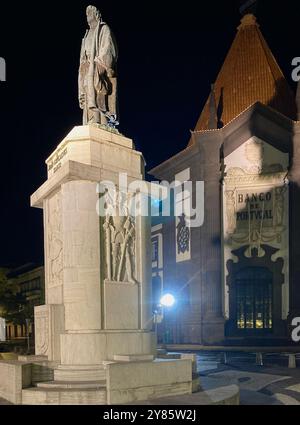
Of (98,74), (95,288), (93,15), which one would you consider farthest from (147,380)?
(93,15)

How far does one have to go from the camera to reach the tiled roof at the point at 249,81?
41.7 metres

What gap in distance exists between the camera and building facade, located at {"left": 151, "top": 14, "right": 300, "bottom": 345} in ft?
118

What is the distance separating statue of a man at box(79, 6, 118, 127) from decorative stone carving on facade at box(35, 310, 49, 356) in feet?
13.8

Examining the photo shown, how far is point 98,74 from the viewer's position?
10.6 m

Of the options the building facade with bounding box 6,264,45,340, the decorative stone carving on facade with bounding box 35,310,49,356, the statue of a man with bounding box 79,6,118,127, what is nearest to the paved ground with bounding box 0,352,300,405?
the decorative stone carving on facade with bounding box 35,310,49,356

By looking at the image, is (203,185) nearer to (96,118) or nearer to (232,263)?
(232,263)

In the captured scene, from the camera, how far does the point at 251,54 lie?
43812mm

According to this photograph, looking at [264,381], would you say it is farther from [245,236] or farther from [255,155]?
[255,155]

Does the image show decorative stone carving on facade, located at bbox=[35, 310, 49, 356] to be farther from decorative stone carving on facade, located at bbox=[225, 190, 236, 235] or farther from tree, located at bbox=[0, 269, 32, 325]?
tree, located at bbox=[0, 269, 32, 325]

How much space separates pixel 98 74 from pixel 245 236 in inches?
1104

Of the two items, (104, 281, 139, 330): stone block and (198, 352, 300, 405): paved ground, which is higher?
(104, 281, 139, 330): stone block

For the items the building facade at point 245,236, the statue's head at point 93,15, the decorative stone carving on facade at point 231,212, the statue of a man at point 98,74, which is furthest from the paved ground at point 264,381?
the decorative stone carving on facade at point 231,212
